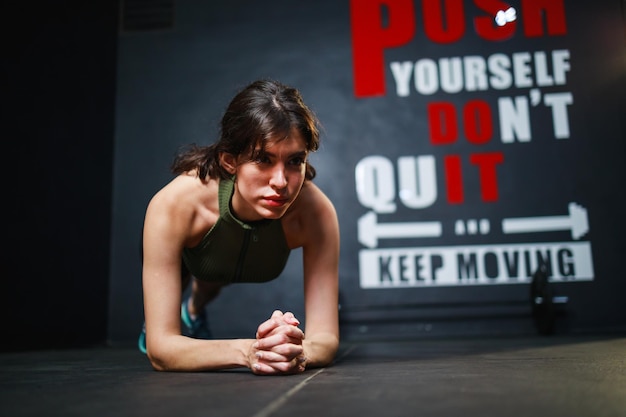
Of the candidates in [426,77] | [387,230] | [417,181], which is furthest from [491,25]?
[387,230]

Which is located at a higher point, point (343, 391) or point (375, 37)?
point (375, 37)

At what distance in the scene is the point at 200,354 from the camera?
124cm

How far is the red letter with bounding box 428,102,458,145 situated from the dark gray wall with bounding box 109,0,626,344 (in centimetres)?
2

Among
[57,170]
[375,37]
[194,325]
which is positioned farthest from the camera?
[375,37]

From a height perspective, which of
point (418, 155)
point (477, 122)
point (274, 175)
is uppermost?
point (477, 122)

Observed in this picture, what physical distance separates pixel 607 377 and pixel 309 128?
838 mm

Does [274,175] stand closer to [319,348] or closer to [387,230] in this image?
[319,348]

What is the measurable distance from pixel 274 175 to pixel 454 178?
2.20m

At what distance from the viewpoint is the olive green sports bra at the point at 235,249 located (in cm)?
146

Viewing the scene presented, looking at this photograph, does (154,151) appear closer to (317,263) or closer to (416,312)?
(416,312)

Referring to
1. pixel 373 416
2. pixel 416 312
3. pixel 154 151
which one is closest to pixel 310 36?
pixel 154 151

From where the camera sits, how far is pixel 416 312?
10.4ft

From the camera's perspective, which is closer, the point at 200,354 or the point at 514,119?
the point at 200,354

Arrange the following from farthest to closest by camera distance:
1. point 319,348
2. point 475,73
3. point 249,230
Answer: point 475,73
point 249,230
point 319,348
